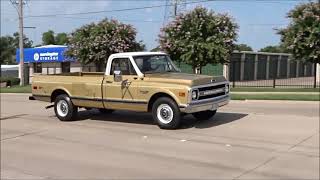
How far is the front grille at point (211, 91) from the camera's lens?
12.4 metres

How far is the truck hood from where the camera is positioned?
12195 mm

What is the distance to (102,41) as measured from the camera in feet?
115

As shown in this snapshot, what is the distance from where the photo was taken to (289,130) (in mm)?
11656

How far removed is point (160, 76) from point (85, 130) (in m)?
2.18

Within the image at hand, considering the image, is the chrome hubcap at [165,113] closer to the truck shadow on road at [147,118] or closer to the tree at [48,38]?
the truck shadow on road at [147,118]

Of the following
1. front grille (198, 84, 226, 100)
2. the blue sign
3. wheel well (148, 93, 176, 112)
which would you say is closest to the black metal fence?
the blue sign

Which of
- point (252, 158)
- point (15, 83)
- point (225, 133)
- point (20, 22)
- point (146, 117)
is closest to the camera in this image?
point (252, 158)

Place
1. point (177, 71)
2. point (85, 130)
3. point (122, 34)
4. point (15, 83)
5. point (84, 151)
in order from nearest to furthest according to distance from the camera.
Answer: point (84, 151) < point (85, 130) < point (177, 71) < point (122, 34) < point (15, 83)

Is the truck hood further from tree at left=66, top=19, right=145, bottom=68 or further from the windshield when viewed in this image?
tree at left=66, top=19, right=145, bottom=68

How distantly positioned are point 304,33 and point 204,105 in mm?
15171

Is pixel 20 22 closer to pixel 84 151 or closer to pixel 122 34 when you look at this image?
pixel 122 34

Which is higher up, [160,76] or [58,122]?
[160,76]

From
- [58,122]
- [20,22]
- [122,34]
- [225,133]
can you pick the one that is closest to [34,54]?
[20,22]

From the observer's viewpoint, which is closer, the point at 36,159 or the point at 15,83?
the point at 36,159
